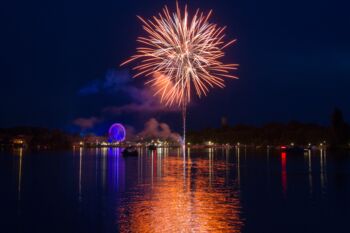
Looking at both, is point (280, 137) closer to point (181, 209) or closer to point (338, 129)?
point (338, 129)

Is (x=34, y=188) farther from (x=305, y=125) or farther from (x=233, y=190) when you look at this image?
(x=305, y=125)

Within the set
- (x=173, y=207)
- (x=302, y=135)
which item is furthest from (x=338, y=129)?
(x=173, y=207)

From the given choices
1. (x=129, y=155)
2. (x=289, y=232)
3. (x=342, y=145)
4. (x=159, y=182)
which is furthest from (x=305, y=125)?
(x=289, y=232)

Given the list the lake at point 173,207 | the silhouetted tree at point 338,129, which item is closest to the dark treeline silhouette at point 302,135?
the silhouetted tree at point 338,129

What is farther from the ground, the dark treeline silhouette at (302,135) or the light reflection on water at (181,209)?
the dark treeline silhouette at (302,135)

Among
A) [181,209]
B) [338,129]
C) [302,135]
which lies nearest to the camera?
[181,209]

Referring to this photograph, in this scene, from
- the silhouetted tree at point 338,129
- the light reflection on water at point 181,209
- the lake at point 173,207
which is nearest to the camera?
the light reflection on water at point 181,209

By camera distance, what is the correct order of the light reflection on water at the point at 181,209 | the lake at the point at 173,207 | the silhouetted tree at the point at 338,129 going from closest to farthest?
1. the light reflection on water at the point at 181,209
2. the lake at the point at 173,207
3. the silhouetted tree at the point at 338,129

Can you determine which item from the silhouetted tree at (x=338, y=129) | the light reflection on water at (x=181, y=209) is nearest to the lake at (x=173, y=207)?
the light reflection on water at (x=181, y=209)

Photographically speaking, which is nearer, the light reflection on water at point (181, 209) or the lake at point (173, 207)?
the light reflection on water at point (181, 209)

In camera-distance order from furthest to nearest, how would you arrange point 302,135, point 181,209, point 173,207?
point 302,135
point 173,207
point 181,209

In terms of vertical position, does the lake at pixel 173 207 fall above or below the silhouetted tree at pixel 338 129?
below

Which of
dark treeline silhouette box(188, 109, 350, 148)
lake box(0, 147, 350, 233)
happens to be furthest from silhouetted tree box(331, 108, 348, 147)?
lake box(0, 147, 350, 233)

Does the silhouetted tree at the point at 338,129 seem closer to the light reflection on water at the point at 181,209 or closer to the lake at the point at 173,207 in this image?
the lake at the point at 173,207
